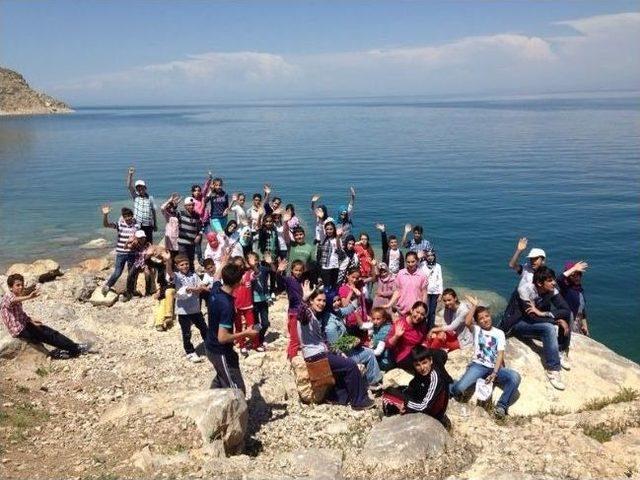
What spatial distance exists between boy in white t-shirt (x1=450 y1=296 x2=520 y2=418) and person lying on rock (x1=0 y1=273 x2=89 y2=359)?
8.36 meters

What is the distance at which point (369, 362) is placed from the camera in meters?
10.0

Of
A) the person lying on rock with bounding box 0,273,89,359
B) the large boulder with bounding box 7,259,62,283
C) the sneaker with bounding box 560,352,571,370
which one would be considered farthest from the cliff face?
the sneaker with bounding box 560,352,571,370

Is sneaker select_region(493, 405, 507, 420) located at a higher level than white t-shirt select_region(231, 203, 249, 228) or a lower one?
lower

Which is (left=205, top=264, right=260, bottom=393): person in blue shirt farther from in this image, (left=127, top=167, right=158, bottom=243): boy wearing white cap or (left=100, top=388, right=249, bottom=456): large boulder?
(left=127, top=167, right=158, bottom=243): boy wearing white cap

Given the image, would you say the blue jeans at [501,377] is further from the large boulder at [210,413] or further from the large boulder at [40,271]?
the large boulder at [40,271]

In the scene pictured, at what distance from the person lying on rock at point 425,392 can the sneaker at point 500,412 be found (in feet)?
5.17

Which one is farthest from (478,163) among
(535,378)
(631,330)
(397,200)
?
(535,378)

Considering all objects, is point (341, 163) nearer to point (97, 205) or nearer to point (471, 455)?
point (97, 205)

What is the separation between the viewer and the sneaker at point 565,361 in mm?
10734

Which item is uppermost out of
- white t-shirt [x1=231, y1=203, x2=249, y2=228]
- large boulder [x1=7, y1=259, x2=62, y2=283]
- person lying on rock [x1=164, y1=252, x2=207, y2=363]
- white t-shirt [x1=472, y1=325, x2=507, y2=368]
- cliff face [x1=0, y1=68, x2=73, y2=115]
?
cliff face [x1=0, y1=68, x2=73, y2=115]

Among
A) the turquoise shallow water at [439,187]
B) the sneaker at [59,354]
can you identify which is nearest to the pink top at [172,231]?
the sneaker at [59,354]

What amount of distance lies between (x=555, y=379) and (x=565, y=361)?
0.73m

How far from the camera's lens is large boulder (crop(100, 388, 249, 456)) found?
7539mm

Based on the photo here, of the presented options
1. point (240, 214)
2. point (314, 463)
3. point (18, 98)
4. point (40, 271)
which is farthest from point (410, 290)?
point (18, 98)
